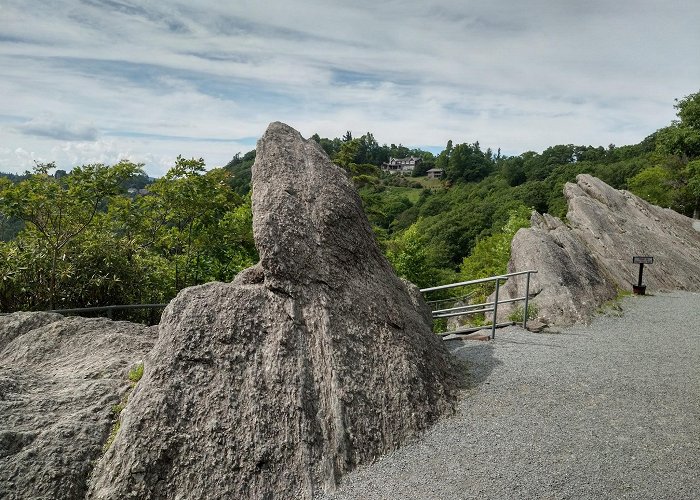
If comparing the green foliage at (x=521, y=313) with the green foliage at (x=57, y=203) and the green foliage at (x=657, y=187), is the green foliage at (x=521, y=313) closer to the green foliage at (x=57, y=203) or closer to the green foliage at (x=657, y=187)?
the green foliage at (x=57, y=203)

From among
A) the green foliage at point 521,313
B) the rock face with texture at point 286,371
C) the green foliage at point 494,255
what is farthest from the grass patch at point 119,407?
the green foliage at point 494,255

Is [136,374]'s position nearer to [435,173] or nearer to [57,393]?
[57,393]

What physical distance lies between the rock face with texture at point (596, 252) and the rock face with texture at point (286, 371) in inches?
266

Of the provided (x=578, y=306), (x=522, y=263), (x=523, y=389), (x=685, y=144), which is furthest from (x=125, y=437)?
(x=685, y=144)

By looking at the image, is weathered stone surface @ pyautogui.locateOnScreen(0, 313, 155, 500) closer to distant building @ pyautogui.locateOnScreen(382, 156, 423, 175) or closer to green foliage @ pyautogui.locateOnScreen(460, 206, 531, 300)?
green foliage @ pyautogui.locateOnScreen(460, 206, 531, 300)

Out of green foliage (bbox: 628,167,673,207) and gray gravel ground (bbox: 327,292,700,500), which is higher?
green foliage (bbox: 628,167,673,207)

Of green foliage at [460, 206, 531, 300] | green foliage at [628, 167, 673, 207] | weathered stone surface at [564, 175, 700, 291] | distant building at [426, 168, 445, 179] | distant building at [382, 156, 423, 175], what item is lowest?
green foliage at [460, 206, 531, 300]

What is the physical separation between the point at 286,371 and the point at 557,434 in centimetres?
334

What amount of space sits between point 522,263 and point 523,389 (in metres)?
8.38

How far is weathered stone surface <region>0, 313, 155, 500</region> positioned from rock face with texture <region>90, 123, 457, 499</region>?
0.35 metres

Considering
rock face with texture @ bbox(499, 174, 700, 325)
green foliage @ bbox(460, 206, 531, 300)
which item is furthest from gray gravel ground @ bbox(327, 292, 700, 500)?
green foliage @ bbox(460, 206, 531, 300)

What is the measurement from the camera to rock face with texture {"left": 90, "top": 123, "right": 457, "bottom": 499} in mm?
5426

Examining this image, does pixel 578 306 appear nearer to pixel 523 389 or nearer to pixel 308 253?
pixel 523 389

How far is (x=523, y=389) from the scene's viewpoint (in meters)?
7.81
